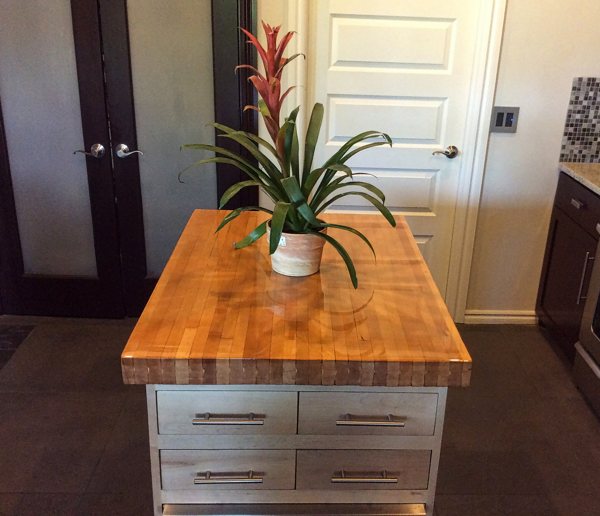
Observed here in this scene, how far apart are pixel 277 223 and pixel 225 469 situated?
62 centimetres

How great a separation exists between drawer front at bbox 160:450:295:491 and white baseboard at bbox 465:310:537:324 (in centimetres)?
217

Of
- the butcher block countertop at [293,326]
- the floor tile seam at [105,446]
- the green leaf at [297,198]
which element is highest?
the green leaf at [297,198]

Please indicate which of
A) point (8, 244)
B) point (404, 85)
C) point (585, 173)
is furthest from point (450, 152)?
point (8, 244)

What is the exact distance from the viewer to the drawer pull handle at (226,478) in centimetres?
156

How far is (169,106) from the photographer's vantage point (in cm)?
309

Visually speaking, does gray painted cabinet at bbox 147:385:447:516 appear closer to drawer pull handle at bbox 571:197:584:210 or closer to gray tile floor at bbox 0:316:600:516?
gray tile floor at bbox 0:316:600:516

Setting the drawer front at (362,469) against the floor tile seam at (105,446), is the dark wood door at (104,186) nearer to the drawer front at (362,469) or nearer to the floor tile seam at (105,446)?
the floor tile seam at (105,446)

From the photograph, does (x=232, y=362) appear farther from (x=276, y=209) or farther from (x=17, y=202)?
(x=17, y=202)

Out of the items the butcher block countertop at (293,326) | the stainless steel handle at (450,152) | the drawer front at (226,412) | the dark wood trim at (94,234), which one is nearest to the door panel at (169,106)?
the dark wood trim at (94,234)

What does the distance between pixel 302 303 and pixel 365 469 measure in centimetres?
44

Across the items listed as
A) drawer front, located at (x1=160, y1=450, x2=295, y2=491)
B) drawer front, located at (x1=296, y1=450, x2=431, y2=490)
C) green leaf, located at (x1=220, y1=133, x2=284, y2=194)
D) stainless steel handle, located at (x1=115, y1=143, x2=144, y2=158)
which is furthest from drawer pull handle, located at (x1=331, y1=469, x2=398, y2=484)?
stainless steel handle, located at (x1=115, y1=143, x2=144, y2=158)

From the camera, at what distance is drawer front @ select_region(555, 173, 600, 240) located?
9.17ft

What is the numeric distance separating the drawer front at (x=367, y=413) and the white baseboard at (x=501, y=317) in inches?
81.5

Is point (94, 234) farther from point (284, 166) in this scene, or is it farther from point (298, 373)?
point (298, 373)
